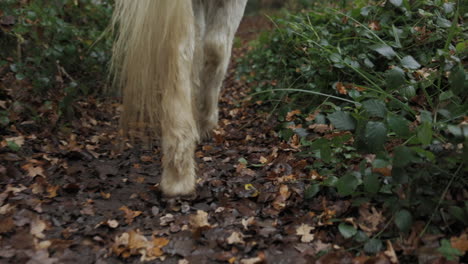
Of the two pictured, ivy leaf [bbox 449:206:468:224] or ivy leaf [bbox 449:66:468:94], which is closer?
ivy leaf [bbox 449:206:468:224]

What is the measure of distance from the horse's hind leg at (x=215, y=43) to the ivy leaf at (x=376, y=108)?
4.69 feet

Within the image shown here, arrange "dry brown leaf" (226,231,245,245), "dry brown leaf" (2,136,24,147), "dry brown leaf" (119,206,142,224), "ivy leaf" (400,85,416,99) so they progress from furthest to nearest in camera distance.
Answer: "dry brown leaf" (2,136,24,147) → "ivy leaf" (400,85,416,99) → "dry brown leaf" (119,206,142,224) → "dry brown leaf" (226,231,245,245)

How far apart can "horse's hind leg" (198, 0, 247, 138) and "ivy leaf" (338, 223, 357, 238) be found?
1722 millimetres

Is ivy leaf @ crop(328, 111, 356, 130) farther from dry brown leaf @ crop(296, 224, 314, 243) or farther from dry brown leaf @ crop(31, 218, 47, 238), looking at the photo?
dry brown leaf @ crop(31, 218, 47, 238)

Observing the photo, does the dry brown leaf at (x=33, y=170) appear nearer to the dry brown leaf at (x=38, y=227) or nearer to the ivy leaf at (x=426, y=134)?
the dry brown leaf at (x=38, y=227)

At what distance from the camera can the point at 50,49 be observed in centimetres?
351

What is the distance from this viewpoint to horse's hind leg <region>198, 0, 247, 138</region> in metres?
2.96

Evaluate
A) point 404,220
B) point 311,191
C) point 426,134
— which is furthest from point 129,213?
point 426,134

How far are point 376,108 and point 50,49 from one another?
293 cm

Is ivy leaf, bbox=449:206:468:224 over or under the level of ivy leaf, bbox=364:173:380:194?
under

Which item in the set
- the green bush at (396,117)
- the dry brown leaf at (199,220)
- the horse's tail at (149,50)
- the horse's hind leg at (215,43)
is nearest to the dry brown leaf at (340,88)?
the green bush at (396,117)

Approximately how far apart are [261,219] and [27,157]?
5.89 ft

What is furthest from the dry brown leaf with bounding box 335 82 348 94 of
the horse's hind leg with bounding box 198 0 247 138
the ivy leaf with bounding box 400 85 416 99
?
the horse's hind leg with bounding box 198 0 247 138

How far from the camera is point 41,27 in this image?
11.5 ft
